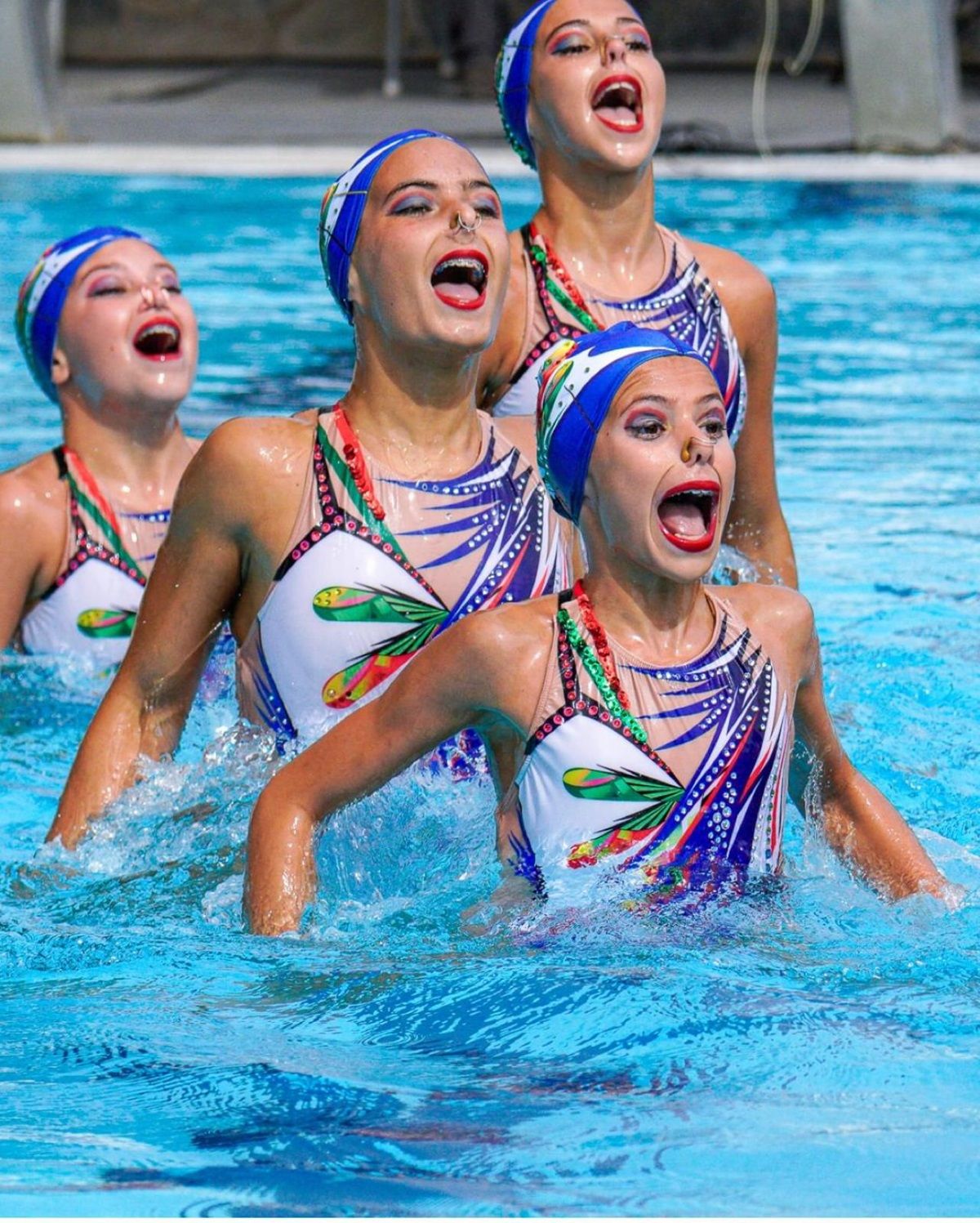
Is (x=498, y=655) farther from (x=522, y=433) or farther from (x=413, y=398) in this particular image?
(x=522, y=433)

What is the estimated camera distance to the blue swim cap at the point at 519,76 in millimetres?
5340

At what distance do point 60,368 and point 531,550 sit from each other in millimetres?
2229

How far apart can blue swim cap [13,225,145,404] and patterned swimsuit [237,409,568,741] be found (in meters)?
1.94

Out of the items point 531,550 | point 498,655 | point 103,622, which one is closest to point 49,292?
point 103,622

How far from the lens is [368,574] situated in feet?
14.4

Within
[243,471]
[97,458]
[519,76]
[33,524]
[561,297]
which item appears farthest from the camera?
[97,458]

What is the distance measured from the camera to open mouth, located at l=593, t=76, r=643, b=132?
516 cm

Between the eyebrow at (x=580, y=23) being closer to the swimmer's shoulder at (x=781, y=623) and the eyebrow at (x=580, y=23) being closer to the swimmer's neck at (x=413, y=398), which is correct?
the swimmer's neck at (x=413, y=398)

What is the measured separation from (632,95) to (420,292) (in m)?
1.26

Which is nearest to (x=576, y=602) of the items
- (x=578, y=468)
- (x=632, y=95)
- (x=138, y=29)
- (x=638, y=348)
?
(x=578, y=468)

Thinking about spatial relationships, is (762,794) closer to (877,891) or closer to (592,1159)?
(877,891)

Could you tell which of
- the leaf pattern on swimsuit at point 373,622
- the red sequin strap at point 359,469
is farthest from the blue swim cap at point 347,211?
the leaf pattern on swimsuit at point 373,622

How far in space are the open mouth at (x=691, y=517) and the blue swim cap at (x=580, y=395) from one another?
0.18 metres

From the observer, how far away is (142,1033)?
3.74 m
